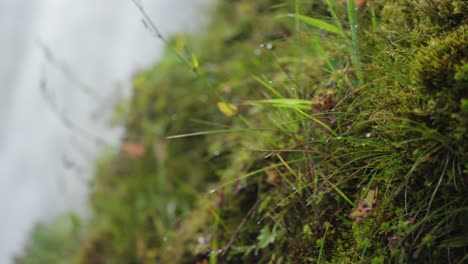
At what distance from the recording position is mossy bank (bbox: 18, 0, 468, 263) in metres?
0.85

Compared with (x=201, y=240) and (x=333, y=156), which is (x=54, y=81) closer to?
(x=201, y=240)

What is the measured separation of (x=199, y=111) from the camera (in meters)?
2.38

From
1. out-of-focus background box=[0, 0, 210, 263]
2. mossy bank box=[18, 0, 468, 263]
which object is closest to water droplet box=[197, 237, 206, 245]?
mossy bank box=[18, 0, 468, 263]

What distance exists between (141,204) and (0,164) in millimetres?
4111

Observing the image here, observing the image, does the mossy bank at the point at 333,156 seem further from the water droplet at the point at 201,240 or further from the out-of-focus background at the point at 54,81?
the out-of-focus background at the point at 54,81

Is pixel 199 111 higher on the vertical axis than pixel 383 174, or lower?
lower

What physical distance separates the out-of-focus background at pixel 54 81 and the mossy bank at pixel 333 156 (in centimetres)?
209

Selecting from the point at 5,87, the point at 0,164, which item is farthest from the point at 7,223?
the point at 5,87

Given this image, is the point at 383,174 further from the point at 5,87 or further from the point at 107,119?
the point at 5,87

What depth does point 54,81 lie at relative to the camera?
5.53 m

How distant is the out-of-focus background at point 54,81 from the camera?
4.39m

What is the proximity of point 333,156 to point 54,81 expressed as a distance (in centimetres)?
516

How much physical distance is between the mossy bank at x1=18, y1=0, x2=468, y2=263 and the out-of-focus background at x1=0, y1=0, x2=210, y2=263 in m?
2.09

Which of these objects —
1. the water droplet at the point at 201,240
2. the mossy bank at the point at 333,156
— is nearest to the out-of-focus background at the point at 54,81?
the mossy bank at the point at 333,156
